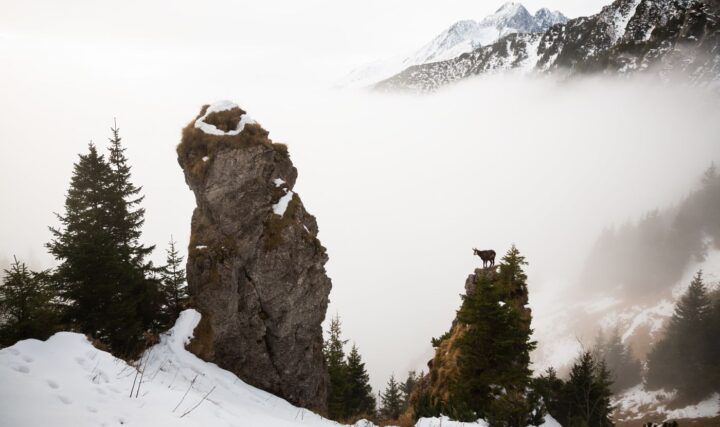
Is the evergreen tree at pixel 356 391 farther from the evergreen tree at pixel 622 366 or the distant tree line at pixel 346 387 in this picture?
the evergreen tree at pixel 622 366

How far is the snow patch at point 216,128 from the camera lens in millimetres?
22850

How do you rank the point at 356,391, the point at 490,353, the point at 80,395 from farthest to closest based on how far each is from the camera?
1. the point at 356,391
2. the point at 490,353
3. the point at 80,395

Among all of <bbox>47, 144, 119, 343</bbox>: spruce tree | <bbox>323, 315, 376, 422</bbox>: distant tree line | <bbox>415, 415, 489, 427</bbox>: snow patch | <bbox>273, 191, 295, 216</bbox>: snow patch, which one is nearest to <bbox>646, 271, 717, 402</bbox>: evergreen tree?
<bbox>323, 315, 376, 422</bbox>: distant tree line

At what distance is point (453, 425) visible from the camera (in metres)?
10.7

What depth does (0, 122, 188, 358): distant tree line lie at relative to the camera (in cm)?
1444

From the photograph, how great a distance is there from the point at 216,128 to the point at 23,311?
14075mm

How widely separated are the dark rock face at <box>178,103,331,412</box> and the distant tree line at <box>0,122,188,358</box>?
2.50 meters

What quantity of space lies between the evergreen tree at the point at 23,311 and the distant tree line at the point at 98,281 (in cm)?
3

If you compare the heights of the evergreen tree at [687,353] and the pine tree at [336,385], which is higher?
the evergreen tree at [687,353]

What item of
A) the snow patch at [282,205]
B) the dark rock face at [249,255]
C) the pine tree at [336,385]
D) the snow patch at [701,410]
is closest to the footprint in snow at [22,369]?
the dark rock face at [249,255]

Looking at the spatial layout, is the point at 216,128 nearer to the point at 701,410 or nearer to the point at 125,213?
the point at 125,213

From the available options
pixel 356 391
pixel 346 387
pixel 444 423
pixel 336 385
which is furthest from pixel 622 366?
pixel 444 423

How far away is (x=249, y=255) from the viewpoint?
2230 centimetres

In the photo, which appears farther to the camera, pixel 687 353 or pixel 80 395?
pixel 687 353
